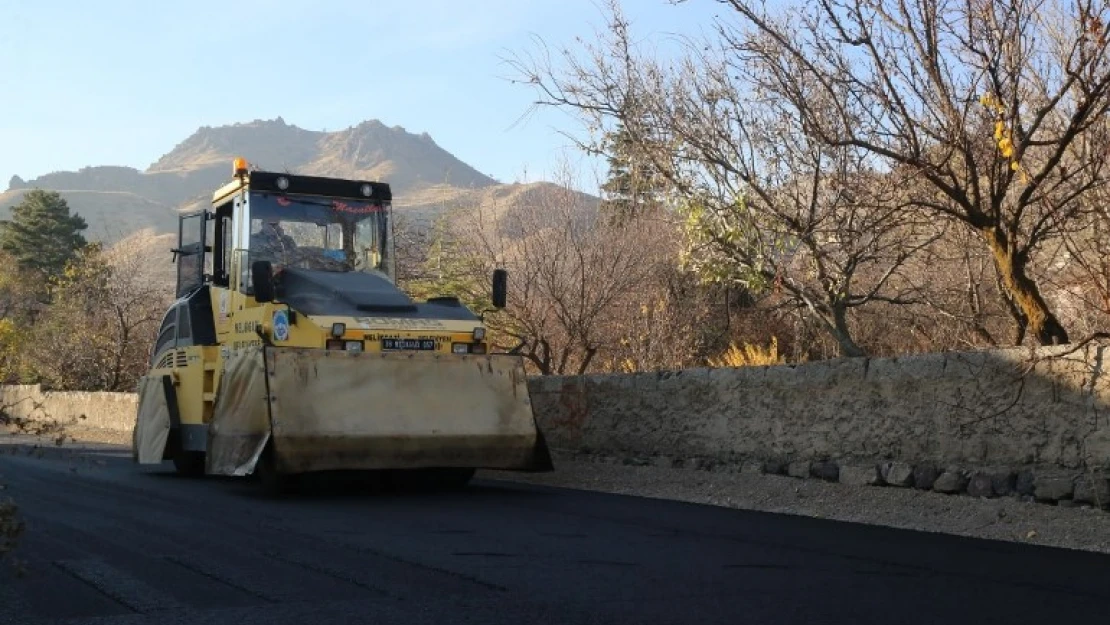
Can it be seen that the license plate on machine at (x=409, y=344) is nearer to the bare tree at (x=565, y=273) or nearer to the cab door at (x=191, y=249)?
the cab door at (x=191, y=249)

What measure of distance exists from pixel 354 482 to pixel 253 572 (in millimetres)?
6097

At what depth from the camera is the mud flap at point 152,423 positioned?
14375mm

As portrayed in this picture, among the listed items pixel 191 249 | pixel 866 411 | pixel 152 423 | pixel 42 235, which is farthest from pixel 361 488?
pixel 42 235

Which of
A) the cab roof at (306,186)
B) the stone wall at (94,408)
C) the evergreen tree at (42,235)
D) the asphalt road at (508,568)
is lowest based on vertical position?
the asphalt road at (508,568)

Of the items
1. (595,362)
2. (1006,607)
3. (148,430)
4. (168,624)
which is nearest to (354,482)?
(148,430)

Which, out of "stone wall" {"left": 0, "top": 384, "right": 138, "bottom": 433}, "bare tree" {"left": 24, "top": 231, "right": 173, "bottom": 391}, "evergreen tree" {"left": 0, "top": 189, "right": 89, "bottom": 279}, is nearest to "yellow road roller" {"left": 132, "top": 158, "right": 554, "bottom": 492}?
"stone wall" {"left": 0, "top": 384, "right": 138, "bottom": 433}

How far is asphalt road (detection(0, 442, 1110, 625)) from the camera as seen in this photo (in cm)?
618

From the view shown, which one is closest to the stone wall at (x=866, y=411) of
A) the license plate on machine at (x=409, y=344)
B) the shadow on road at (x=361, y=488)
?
the shadow on road at (x=361, y=488)

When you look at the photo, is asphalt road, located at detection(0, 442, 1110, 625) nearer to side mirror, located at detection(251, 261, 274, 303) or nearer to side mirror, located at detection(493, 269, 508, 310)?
side mirror, located at detection(251, 261, 274, 303)

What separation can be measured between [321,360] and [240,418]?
39.5 inches

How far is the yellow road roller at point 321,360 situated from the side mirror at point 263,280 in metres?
0.01

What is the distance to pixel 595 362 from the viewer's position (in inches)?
885

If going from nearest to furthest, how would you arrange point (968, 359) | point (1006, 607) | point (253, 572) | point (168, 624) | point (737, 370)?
point (168, 624), point (1006, 607), point (253, 572), point (968, 359), point (737, 370)

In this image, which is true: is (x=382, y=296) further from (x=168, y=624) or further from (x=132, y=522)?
(x=168, y=624)
